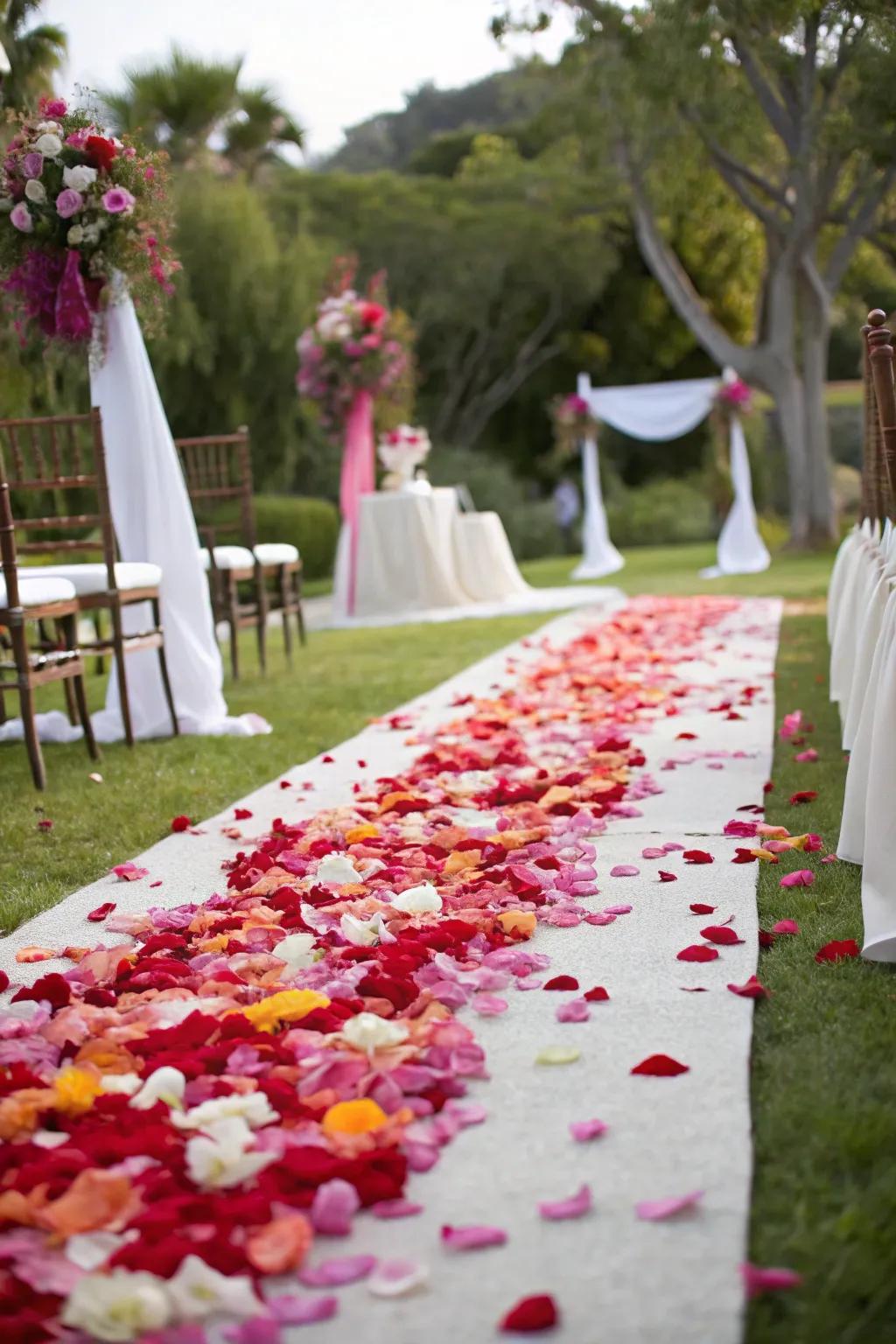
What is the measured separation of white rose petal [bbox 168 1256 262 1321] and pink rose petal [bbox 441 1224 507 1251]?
21cm

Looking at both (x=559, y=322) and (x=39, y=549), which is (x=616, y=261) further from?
(x=39, y=549)

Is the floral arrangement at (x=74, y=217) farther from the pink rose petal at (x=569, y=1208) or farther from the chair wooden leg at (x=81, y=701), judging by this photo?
the pink rose petal at (x=569, y=1208)

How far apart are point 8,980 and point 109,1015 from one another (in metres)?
0.35

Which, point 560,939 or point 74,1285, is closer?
point 74,1285

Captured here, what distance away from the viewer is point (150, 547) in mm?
4922

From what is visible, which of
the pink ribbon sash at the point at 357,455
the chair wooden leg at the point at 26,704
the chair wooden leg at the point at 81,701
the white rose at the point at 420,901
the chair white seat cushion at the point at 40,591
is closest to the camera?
the white rose at the point at 420,901

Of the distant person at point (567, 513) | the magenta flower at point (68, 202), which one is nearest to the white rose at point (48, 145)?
the magenta flower at point (68, 202)

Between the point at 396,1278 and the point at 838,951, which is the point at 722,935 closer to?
the point at 838,951

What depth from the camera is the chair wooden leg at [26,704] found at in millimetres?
3854

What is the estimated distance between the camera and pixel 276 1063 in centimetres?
183

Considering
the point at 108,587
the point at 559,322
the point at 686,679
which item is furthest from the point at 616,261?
the point at 108,587

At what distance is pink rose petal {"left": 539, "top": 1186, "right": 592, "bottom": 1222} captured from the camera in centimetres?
144

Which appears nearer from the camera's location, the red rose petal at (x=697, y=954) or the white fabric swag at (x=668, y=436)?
the red rose petal at (x=697, y=954)

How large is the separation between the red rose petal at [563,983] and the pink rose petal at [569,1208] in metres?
0.65
